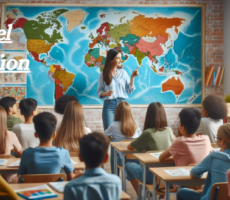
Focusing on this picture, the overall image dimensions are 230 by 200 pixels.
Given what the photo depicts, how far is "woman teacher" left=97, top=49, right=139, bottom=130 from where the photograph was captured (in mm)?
4699

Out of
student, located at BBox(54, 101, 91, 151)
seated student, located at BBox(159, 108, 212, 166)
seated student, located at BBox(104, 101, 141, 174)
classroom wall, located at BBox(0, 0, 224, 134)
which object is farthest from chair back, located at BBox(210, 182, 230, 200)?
classroom wall, located at BBox(0, 0, 224, 134)

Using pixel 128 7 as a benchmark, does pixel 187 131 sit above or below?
below

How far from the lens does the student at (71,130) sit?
3020 mm

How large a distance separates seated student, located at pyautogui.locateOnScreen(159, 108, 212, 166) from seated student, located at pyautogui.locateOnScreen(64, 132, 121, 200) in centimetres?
109

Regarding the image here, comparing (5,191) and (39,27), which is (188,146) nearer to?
(5,191)

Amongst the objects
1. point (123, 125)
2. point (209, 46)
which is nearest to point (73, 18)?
point (209, 46)

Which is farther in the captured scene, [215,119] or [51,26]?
[51,26]

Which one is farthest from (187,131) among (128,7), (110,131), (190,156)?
(128,7)

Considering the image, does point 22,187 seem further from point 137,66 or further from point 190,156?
point 137,66

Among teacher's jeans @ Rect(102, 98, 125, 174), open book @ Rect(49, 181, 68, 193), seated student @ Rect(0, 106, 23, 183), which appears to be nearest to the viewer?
open book @ Rect(49, 181, 68, 193)

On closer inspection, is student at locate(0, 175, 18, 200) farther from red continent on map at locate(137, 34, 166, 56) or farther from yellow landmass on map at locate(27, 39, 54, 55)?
red continent on map at locate(137, 34, 166, 56)

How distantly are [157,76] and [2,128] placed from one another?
12.4ft

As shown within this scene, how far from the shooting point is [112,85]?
15.9 ft

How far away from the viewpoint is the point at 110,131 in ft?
12.0
